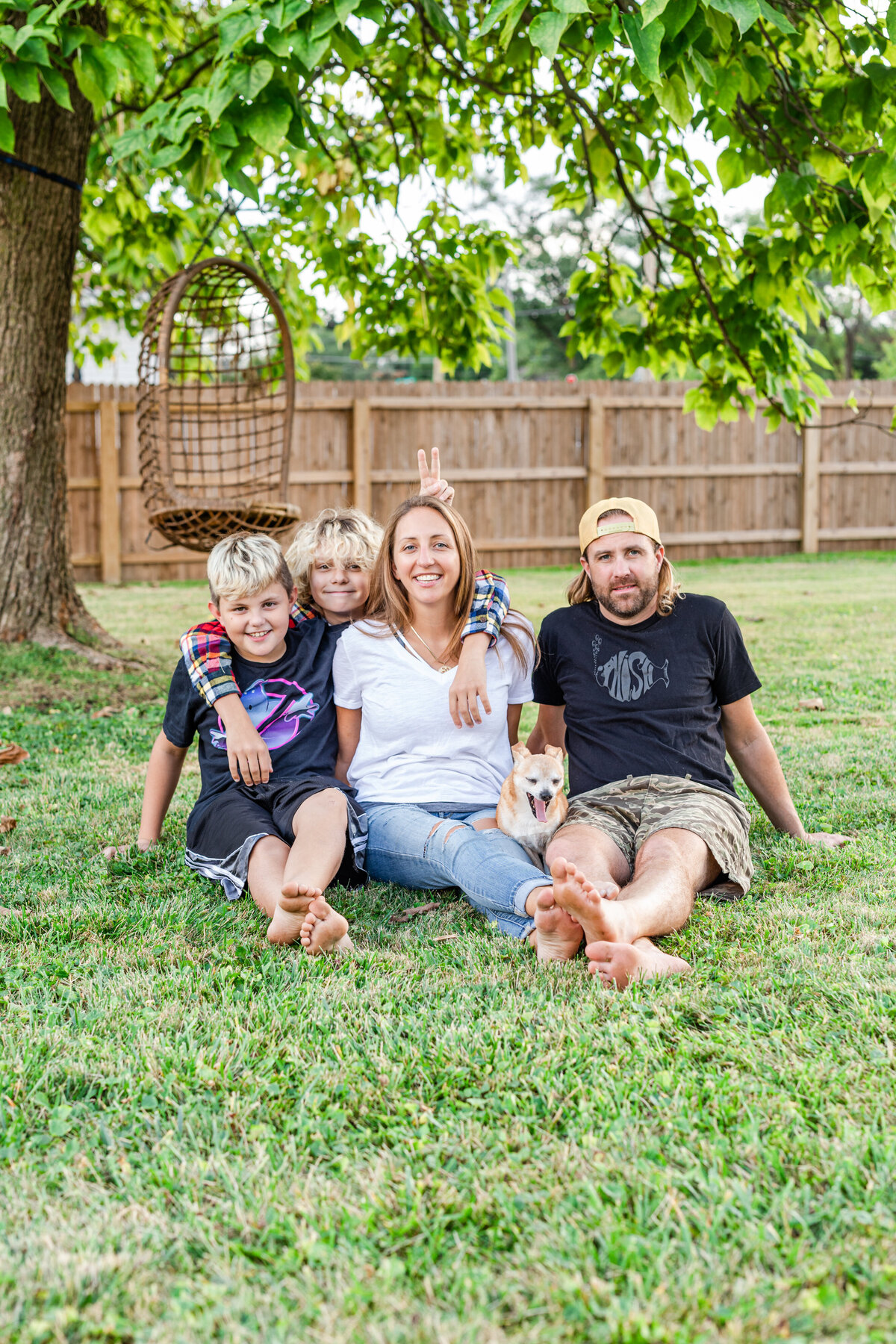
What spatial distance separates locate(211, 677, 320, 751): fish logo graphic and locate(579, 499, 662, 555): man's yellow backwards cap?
102 cm

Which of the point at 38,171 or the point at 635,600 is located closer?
the point at 635,600

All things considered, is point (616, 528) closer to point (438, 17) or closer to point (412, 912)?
point (412, 912)

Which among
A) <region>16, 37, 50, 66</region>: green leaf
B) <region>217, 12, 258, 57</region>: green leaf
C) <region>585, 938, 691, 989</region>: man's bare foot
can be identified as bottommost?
<region>585, 938, 691, 989</region>: man's bare foot

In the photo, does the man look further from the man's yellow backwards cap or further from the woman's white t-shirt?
the woman's white t-shirt

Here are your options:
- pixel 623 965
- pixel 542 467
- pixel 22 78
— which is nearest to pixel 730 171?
pixel 22 78

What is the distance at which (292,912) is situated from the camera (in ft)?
8.62

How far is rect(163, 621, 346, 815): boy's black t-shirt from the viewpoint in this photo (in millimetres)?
3369

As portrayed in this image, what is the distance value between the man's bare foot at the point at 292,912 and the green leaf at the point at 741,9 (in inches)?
94.6

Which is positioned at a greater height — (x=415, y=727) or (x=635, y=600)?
(x=635, y=600)

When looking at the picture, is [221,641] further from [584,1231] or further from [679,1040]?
[584,1231]

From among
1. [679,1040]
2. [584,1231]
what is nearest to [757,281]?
[679,1040]

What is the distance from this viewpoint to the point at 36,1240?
60.1 inches

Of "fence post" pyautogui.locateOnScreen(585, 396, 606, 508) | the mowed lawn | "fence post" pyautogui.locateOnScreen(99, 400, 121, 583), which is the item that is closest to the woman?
the mowed lawn

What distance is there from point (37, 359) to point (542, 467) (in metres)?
8.73
